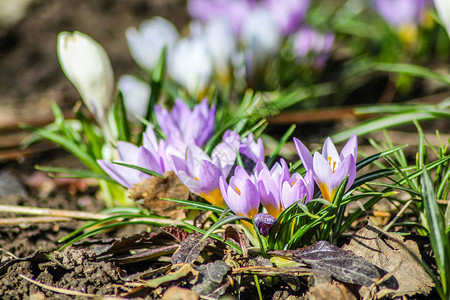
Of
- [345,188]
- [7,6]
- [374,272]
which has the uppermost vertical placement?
[7,6]

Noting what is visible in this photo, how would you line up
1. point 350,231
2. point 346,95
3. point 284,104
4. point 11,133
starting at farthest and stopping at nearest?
1. point 346,95
2. point 11,133
3. point 284,104
4. point 350,231

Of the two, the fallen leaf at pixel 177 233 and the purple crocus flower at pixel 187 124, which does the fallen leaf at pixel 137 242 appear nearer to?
the fallen leaf at pixel 177 233

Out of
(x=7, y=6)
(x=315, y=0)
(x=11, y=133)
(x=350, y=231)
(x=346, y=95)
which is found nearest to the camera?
(x=350, y=231)

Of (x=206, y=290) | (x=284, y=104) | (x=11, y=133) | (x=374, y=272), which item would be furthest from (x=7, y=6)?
Result: (x=374, y=272)

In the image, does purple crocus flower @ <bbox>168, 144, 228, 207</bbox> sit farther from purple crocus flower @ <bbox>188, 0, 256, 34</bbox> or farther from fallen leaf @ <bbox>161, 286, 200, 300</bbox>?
purple crocus flower @ <bbox>188, 0, 256, 34</bbox>

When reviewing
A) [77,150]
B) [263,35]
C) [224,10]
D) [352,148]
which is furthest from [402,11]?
[77,150]

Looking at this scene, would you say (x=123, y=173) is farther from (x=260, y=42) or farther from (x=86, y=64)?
(x=260, y=42)

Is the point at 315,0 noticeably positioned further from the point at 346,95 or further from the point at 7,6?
the point at 7,6
